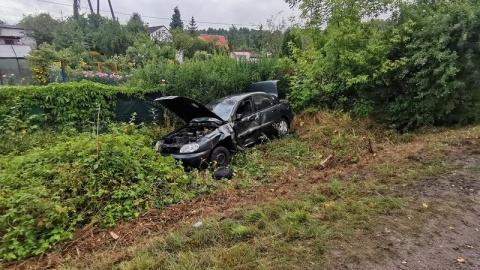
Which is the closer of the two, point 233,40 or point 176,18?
point 233,40

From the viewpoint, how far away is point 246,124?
7496 millimetres

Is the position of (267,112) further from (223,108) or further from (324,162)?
(324,162)

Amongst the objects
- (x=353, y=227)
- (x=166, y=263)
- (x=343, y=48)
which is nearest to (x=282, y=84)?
(x=343, y=48)

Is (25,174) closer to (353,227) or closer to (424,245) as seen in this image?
(353,227)

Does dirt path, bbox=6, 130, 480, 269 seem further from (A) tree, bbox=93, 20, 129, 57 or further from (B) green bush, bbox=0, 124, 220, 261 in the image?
(A) tree, bbox=93, 20, 129, 57

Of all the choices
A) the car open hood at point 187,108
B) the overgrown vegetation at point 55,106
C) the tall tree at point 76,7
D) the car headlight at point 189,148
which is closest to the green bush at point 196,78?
the overgrown vegetation at point 55,106

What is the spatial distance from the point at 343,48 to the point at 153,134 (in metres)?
6.40

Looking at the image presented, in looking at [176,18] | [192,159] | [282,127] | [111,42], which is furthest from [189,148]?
[176,18]

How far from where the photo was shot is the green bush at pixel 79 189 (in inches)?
136

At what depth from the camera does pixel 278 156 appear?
6988 millimetres

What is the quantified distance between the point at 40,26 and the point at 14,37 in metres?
3.57

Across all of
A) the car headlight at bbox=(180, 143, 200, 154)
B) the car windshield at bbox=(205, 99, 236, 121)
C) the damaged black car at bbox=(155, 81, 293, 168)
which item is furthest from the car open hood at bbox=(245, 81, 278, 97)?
the car headlight at bbox=(180, 143, 200, 154)

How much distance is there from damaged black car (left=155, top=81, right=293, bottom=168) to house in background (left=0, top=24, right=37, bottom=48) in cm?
3674

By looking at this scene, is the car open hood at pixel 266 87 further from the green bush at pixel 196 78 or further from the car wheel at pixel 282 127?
the car wheel at pixel 282 127
